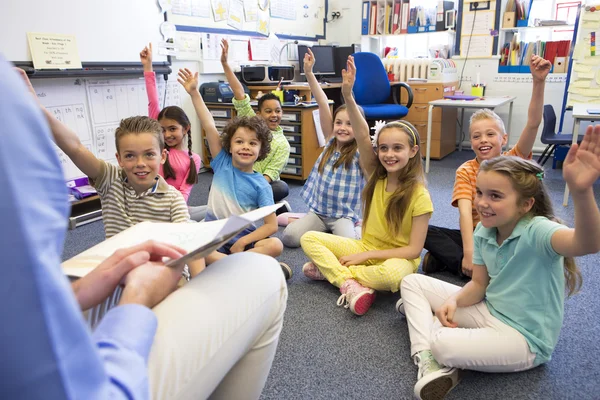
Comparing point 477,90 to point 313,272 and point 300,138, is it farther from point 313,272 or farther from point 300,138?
point 313,272

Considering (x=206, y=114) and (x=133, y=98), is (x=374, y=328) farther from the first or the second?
(x=133, y=98)

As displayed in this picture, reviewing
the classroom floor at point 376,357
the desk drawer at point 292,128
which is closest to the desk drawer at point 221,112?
the desk drawer at point 292,128

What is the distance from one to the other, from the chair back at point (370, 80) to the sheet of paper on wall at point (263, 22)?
39.2 inches

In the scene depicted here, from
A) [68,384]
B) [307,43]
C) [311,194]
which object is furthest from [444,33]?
[68,384]

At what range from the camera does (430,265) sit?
2.12 metres

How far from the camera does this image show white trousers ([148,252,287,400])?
64 cm

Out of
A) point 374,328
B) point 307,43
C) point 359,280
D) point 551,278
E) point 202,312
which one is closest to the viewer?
point 202,312

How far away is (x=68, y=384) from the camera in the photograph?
40 centimetres

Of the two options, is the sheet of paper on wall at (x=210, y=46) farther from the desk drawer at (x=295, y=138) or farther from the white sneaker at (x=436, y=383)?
the white sneaker at (x=436, y=383)

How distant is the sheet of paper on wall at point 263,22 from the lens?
449 cm

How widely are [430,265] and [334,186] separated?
0.65m

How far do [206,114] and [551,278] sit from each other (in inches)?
57.3

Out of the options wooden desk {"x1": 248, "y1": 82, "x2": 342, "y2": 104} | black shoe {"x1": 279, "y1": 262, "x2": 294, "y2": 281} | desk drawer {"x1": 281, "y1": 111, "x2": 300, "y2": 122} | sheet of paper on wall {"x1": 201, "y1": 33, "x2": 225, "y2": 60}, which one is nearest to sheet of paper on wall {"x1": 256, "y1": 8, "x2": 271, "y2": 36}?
sheet of paper on wall {"x1": 201, "y1": 33, "x2": 225, "y2": 60}

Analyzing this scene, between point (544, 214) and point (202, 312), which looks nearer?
point (202, 312)
